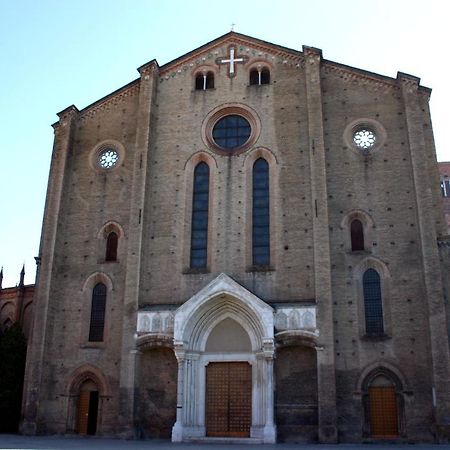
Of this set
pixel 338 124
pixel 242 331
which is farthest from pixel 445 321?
pixel 338 124

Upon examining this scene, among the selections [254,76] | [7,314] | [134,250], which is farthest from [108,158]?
[7,314]

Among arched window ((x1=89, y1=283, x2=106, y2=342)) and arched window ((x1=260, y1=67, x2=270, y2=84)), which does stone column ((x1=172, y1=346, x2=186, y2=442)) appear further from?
arched window ((x1=260, y1=67, x2=270, y2=84))

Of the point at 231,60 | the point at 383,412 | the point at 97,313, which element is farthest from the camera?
the point at 231,60

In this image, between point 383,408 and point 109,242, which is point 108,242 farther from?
point 383,408

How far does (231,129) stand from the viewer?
83.6ft

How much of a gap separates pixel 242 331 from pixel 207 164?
7288mm

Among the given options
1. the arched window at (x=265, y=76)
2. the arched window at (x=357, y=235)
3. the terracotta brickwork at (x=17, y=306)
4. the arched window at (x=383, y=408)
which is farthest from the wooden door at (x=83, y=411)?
the arched window at (x=265, y=76)

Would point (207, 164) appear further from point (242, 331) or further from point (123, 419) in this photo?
point (123, 419)

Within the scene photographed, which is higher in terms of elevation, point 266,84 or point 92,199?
point 266,84

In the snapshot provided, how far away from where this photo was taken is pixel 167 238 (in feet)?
78.6

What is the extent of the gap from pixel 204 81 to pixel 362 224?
9.72 metres

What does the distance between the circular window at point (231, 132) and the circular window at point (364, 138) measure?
448cm

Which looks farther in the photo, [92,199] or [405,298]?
[92,199]

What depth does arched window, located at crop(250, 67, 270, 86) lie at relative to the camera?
25.9 meters
